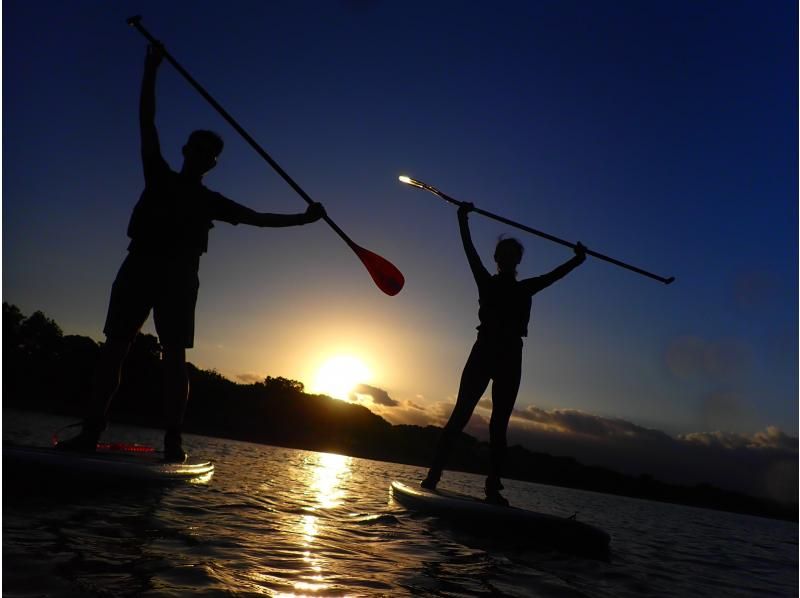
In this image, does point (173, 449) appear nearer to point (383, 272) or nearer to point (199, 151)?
point (199, 151)

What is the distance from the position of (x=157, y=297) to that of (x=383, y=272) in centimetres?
310

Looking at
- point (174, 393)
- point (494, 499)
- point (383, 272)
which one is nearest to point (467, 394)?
point (494, 499)

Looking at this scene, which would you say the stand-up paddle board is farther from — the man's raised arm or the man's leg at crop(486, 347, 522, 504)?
the man's raised arm

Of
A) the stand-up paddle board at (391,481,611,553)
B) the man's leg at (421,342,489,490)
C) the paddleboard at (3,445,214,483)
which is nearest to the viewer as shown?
the paddleboard at (3,445,214,483)

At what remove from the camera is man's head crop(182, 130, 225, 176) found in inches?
194

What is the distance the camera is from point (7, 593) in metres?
2.00

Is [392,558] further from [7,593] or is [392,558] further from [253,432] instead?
[253,432]

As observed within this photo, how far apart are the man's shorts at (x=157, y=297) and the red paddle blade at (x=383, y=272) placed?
8.57 ft

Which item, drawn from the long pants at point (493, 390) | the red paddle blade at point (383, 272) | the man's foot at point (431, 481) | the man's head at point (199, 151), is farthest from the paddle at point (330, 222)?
the man's foot at point (431, 481)

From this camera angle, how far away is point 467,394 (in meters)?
6.32

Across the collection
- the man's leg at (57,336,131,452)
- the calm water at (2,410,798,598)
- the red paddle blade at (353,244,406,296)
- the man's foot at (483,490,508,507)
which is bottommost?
the calm water at (2,410,798,598)

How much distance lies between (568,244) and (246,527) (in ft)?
19.2

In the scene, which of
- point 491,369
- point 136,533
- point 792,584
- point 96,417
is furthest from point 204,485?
point 792,584

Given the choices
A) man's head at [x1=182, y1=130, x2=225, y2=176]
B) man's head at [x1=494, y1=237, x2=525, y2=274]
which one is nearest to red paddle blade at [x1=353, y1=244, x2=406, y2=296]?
man's head at [x1=494, y1=237, x2=525, y2=274]
